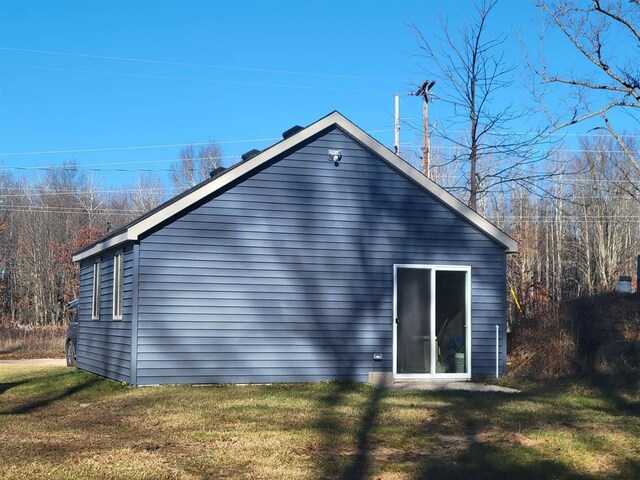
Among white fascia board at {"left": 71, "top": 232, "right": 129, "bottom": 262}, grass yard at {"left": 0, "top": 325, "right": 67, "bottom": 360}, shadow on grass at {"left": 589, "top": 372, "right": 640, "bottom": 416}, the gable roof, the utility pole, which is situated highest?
the utility pole

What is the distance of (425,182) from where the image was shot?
1547 cm

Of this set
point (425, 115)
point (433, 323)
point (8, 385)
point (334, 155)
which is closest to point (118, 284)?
point (8, 385)

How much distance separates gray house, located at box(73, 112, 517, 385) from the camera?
551 inches

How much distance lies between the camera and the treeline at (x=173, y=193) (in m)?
43.0

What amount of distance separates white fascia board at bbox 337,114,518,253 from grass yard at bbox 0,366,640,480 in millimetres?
3321

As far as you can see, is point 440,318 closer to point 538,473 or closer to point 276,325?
point 276,325

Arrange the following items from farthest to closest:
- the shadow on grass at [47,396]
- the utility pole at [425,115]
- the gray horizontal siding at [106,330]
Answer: the utility pole at [425,115], the gray horizontal siding at [106,330], the shadow on grass at [47,396]

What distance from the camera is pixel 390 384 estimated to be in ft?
48.7

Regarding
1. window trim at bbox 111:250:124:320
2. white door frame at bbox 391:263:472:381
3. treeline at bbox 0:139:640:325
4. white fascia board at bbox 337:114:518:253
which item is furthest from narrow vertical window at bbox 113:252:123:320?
treeline at bbox 0:139:640:325

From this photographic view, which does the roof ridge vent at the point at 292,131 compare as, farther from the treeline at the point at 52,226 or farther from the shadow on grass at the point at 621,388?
the treeline at the point at 52,226

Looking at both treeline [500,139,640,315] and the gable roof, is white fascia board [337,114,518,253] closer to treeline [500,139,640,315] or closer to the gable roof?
the gable roof

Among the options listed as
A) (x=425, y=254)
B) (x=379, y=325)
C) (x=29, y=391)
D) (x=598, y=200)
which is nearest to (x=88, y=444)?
(x=29, y=391)

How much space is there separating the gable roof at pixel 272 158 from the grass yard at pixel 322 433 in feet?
8.99

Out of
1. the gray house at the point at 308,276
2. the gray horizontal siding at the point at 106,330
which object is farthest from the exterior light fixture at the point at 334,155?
the gray horizontal siding at the point at 106,330
